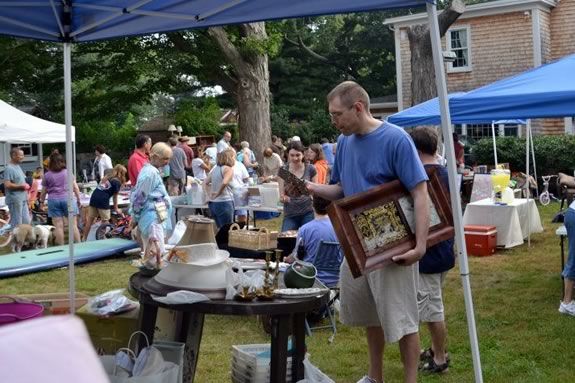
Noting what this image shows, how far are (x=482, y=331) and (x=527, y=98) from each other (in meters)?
2.02

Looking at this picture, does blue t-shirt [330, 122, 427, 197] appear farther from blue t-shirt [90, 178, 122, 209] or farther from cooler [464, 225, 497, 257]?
blue t-shirt [90, 178, 122, 209]

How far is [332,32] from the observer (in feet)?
137

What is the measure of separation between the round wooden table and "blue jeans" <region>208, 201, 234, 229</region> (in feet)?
20.5

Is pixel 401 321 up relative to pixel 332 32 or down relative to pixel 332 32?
down

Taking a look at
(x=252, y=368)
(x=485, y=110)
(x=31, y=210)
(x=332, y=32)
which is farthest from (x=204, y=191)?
(x=332, y=32)

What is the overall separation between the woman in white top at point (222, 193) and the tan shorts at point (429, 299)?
5.96m

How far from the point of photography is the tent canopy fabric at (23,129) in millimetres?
13336

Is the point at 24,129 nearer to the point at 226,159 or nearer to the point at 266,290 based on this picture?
the point at 226,159

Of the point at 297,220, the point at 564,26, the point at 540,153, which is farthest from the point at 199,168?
the point at 564,26

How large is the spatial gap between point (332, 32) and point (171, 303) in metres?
39.5

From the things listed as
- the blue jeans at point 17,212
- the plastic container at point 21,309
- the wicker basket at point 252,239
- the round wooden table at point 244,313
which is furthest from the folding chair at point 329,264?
the blue jeans at point 17,212

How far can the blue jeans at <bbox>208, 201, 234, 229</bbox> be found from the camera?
35.1 feet

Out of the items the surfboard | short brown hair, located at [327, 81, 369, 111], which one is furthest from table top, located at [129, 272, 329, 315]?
the surfboard

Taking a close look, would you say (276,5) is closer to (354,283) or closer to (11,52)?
(354,283)
